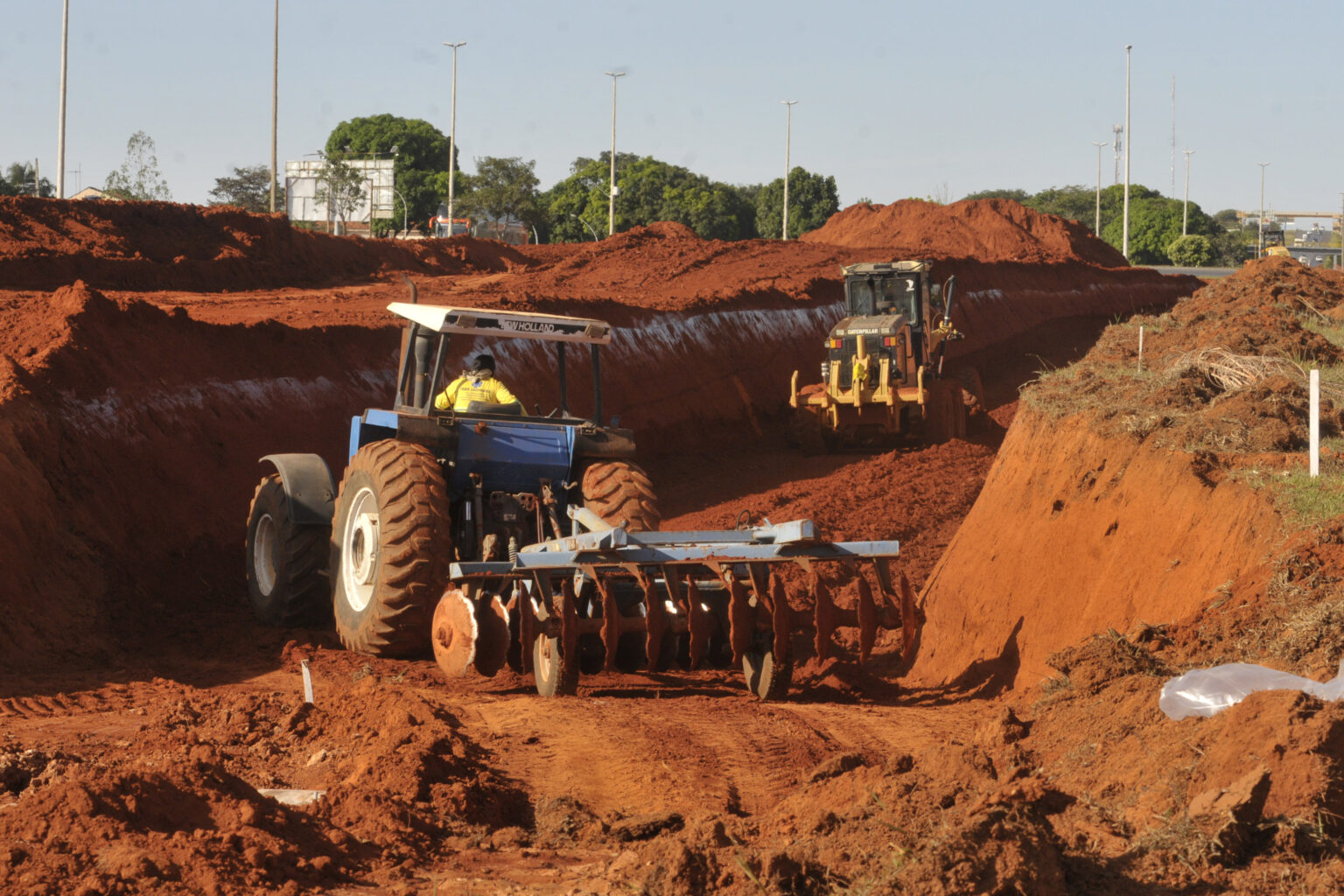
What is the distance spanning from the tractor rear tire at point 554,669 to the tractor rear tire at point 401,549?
0.86m

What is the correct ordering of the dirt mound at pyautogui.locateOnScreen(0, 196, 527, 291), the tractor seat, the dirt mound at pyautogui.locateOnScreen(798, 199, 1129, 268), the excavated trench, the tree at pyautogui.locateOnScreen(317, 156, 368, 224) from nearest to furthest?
the tractor seat
the excavated trench
the dirt mound at pyautogui.locateOnScreen(0, 196, 527, 291)
the dirt mound at pyautogui.locateOnScreen(798, 199, 1129, 268)
the tree at pyautogui.locateOnScreen(317, 156, 368, 224)

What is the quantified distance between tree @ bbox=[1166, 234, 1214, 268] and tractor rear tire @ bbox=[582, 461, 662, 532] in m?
63.0

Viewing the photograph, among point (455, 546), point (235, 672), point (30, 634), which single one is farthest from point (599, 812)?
point (30, 634)

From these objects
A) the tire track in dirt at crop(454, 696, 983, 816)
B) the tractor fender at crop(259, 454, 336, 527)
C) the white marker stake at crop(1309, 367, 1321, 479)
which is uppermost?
the white marker stake at crop(1309, 367, 1321, 479)

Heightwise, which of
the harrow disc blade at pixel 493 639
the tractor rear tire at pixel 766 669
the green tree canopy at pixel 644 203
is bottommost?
the tractor rear tire at pixel 766 669

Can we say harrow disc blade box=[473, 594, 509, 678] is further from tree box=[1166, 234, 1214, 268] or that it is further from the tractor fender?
tree box=[1166, 234, 1214, 268]

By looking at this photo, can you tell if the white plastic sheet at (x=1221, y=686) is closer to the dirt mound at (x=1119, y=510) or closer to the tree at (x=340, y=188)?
the dirt mound at (x=1119, y=510)

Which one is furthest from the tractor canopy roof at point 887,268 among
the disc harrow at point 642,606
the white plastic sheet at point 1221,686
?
the white plastic sheet at point 1221,686

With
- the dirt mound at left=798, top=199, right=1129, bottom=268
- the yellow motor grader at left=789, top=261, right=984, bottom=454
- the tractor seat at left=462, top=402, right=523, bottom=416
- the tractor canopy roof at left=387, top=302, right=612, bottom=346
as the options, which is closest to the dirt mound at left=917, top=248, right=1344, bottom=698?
the tractor canopy roof at left=387, top=302, right=612, bottom=346

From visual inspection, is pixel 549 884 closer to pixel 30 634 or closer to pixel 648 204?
pixel 30 634

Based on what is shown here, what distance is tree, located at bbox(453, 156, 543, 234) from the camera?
58438mm

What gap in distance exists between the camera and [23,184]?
61.8m

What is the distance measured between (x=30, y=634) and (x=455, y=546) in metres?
3.21

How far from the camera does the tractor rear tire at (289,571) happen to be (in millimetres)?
10008
